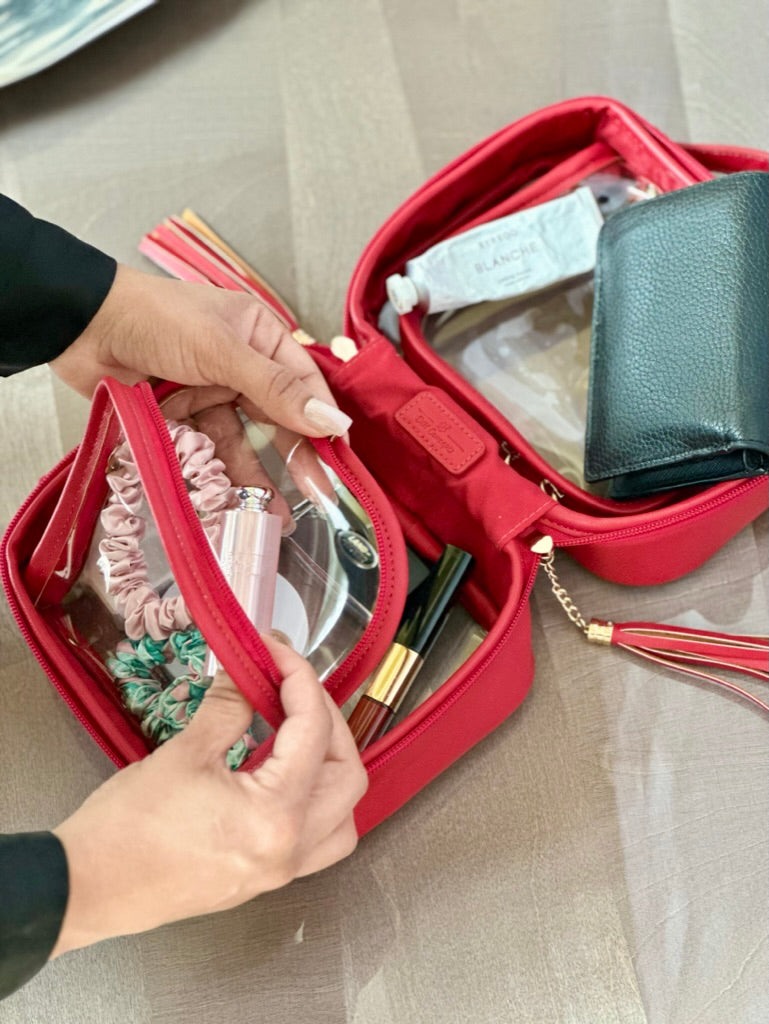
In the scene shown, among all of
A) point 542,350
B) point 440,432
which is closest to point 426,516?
point 440,432

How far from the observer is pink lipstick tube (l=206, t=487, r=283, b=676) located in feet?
1.50

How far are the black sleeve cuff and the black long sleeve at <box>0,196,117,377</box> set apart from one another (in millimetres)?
323

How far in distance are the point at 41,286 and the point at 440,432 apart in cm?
27

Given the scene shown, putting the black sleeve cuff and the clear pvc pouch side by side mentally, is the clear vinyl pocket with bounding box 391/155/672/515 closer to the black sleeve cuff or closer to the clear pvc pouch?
the clear pvc pouch

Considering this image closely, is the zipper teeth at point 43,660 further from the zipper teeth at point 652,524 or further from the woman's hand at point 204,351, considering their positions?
the zipper teeth at point 652,524

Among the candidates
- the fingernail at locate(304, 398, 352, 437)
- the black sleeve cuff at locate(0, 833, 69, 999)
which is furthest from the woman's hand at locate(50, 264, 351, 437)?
the black sleeve cuff at locate(0, 833, 69, 999)

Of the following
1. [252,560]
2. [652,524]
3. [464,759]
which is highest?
[252,560]

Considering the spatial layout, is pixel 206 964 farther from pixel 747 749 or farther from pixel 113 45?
pixel 113 45

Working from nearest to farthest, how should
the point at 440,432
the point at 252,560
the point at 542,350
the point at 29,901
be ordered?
the point at 29,901, the point at 252,560, the point at 440,432, the point at 542,350

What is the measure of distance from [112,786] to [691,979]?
0.38 metres

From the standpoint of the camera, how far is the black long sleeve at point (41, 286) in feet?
1.70

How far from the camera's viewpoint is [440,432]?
57 cm

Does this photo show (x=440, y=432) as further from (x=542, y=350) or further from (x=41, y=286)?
(x=41, y=286)

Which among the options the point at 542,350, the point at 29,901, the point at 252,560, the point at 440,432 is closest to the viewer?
the point at 29,901
